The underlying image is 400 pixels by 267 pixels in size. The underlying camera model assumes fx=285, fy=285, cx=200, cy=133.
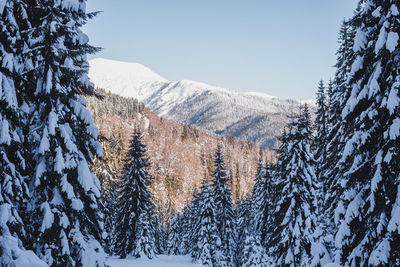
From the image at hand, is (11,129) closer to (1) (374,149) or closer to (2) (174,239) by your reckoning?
(1) (374,149)

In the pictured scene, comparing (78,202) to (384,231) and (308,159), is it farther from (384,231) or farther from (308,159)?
(308,159)

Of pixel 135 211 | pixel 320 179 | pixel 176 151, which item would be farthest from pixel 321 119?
pixel 176 151

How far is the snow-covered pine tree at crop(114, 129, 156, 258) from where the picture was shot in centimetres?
2988

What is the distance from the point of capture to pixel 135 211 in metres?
30.4

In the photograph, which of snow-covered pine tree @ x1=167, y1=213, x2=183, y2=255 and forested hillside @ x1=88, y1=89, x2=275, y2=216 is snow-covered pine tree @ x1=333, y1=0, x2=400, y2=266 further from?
forested hillside @ x1=88, y1=89, x2=275, y2=216

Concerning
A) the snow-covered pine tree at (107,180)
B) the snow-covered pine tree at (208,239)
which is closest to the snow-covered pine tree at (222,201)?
the snow-covered pine tree at (208,239)

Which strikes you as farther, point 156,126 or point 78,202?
point 156,126

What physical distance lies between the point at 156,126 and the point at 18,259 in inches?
6921

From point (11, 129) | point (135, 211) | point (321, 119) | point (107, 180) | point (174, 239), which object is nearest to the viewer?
point (11, 129)

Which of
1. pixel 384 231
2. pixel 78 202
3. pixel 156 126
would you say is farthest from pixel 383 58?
pixel 156 126

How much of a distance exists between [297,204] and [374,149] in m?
11.2

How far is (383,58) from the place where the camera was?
909cm

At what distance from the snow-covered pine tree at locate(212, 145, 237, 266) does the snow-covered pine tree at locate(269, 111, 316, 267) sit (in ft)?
Answer: 48.5

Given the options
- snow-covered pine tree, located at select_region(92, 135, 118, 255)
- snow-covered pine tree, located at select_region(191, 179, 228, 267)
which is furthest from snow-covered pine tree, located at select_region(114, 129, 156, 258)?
snow-covered pine tree, located at select_region(191, 179, 228, 267)
